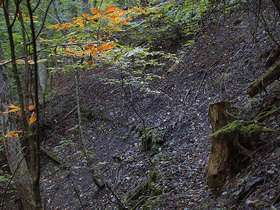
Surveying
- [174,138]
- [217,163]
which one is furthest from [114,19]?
[174,138]

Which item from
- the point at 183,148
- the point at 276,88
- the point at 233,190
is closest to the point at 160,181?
the point at 183,148

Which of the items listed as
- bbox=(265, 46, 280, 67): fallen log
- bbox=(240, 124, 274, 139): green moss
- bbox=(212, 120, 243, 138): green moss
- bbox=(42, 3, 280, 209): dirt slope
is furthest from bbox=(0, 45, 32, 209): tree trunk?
bbox=(265, 46, 280, 67): fallen log

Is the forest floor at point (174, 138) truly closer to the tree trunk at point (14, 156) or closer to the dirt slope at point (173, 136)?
the dirt slope at point (173, 136)

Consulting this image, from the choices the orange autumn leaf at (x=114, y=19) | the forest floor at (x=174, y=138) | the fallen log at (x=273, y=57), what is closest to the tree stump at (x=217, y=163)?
the forest floor at (x=174, y=138)

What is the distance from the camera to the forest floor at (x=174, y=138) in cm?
274

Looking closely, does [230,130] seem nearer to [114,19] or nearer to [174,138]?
[114,19]

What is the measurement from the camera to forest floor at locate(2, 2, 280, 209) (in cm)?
274

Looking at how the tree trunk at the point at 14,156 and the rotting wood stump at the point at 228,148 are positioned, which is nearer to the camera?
the rotting wood stump at the point at 228,148

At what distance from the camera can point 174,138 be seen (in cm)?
559

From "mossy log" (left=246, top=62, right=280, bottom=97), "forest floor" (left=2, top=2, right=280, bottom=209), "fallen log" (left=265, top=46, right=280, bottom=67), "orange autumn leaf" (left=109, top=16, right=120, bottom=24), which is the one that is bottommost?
"forest floor" (left=2, top=2, right=280, bottom=209)

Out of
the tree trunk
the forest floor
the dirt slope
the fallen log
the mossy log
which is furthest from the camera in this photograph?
the tree trunk

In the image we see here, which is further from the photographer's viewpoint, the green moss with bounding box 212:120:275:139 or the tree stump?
the tree stump

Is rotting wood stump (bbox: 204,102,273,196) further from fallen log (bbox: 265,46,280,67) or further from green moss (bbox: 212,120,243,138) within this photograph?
fallen log (bbox: 265,46,280,67)

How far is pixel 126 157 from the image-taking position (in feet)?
20.1
